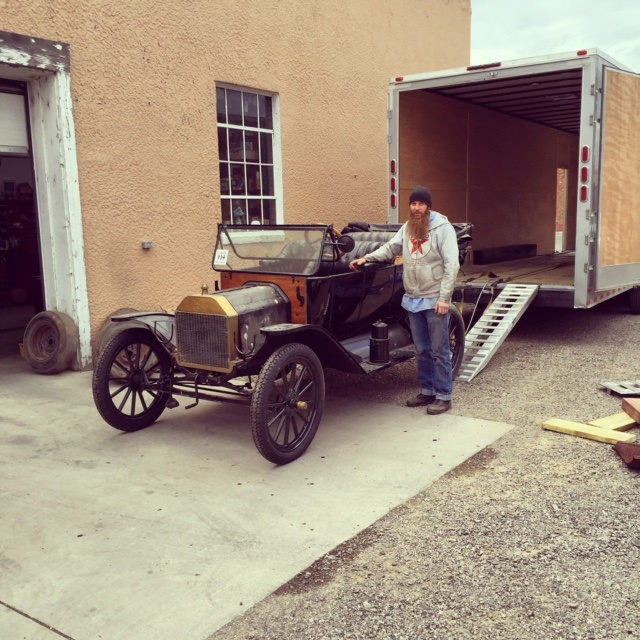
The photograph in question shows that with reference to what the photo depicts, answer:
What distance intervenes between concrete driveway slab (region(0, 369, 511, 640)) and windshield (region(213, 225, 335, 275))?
1244 mm

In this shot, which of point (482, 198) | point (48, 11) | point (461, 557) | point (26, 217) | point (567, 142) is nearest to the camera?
point (461, 557)

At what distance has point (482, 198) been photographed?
12.0 m

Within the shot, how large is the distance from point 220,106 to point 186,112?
2.32 feet

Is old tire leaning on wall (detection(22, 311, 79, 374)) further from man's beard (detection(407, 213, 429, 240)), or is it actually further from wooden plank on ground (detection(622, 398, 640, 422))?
wooden plank on ground (detection(622, 398, 640, 422))

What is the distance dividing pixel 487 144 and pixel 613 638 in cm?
1052

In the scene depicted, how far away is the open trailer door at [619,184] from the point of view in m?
7.48

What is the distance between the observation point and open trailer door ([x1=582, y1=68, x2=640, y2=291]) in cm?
748

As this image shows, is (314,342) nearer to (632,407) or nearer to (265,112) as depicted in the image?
(632,407)

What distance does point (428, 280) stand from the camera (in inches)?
214

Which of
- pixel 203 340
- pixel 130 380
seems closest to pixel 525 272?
pixel 203 340

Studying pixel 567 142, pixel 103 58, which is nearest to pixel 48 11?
pixel 103 58

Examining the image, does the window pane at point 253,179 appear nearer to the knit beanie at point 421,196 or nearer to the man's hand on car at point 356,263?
the man's hand on car at point 356,263

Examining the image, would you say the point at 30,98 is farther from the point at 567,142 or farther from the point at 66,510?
the point at 567,142

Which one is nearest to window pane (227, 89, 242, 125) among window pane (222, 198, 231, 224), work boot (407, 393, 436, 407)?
window pane (222, 198, 231, 224)
